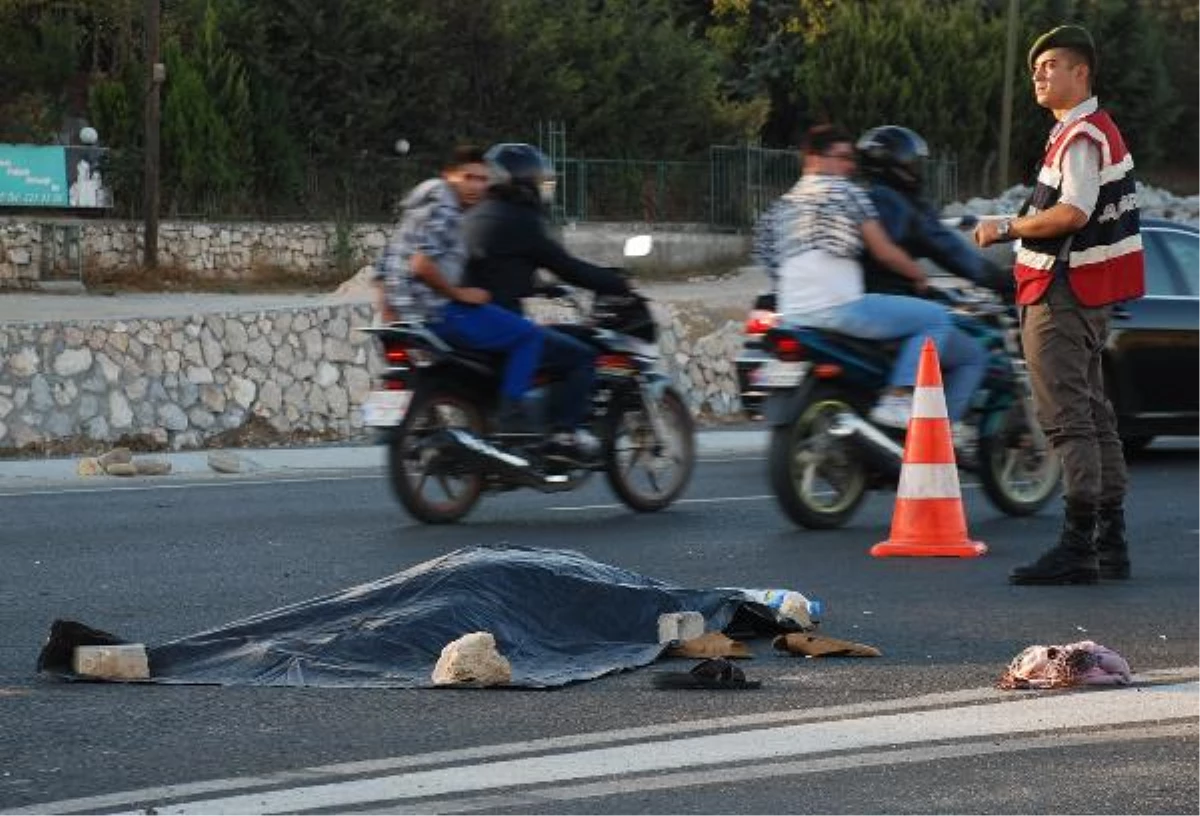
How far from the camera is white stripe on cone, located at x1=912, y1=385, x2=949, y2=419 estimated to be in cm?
1194

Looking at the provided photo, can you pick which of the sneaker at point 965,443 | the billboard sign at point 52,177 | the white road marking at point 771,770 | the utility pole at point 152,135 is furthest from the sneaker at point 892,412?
the billboard sign at point 52,177

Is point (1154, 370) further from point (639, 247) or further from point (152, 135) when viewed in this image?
point (152, 135)

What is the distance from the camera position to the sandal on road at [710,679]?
777cm

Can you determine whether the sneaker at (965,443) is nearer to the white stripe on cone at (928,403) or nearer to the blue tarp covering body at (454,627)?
the white stripe on cone at (928,403)

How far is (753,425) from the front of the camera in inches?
907

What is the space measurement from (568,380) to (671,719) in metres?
6.71

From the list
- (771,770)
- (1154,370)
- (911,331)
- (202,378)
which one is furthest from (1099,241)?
(202,378)

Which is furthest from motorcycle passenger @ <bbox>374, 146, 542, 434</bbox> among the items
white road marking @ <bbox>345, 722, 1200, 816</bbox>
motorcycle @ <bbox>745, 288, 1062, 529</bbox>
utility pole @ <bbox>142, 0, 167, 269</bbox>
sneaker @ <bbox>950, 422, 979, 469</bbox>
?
utility pole @ <bbox>142, 0, 167, 269</bbox>

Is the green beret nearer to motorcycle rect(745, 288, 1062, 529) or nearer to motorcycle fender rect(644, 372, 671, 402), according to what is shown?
motorcycle rect(745, 288, 1062, 529)

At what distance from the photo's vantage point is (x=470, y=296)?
1355cm

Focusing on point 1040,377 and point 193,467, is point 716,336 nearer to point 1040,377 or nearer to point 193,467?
point 193,467

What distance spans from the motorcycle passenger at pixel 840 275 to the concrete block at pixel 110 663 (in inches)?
228

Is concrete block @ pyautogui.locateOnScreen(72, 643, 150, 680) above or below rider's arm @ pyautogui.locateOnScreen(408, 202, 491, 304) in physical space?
below

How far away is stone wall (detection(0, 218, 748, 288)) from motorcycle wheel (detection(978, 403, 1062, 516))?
1365 inches
